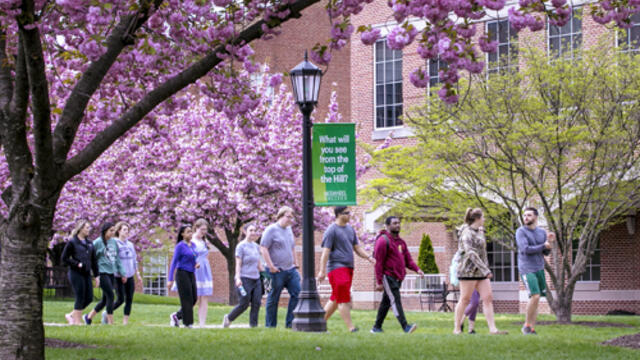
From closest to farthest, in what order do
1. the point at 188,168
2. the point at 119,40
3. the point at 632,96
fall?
1. the point at 119,40
2. the point at 632,96
3. the point at 188,168

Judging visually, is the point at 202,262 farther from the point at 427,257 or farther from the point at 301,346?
the point at 427,257

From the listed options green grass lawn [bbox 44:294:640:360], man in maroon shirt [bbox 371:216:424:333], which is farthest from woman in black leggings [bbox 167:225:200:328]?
man in maroon shirt [bbox 371:216:424:333]

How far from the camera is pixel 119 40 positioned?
868 cm

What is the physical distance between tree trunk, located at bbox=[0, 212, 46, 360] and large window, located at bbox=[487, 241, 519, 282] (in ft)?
79.5

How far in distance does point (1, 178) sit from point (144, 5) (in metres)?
18.7

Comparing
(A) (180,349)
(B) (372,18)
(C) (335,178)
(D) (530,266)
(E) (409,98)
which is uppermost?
(B) (372,18)

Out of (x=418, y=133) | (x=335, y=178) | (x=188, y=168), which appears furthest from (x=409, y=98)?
(x=335, y=178)

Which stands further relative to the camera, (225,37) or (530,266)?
(530,266)

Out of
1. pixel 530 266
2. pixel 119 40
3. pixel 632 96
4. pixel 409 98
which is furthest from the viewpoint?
pixel 409 98

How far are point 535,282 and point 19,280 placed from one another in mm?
7281

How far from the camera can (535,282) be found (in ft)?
→ 42.9

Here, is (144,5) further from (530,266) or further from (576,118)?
(576,118)

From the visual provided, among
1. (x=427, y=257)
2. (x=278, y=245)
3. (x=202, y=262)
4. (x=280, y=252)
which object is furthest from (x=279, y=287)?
(x=427, y=257)

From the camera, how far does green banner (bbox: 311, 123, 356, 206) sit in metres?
13.7
